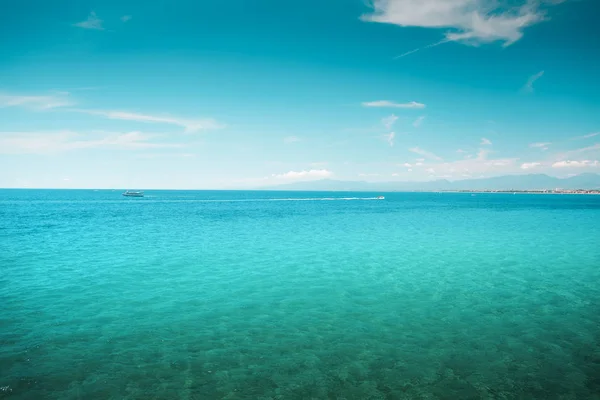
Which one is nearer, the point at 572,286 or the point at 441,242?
the point at 572,286

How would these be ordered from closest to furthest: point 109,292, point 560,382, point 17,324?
point 560,382, point 17,324, point 109,292

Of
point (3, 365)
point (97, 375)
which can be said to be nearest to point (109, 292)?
point (3, 365)

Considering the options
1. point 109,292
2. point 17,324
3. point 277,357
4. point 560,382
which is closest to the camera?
point 560,382

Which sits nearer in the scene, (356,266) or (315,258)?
(356,266)

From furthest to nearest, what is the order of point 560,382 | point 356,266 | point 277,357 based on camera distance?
point 356,266 < point 277,357 < point 560,382

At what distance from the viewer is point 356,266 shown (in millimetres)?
26016

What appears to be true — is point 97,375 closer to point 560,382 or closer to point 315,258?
point 560,382

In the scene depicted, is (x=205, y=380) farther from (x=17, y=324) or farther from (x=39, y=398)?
(x=17, y=324)

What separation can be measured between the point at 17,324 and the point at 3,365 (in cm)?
424

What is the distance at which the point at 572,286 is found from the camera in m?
20.2

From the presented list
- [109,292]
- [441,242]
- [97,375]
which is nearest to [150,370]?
[97,375]

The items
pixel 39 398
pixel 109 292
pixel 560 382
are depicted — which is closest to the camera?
pixel 39 398

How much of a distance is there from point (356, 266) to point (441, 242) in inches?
626

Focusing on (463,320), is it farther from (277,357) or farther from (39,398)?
(39,398)
